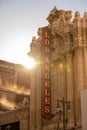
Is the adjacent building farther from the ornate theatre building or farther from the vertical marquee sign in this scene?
the vertical marquee sign

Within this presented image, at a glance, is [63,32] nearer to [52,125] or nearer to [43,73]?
[43,73]

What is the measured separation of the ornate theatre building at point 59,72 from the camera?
35.2m

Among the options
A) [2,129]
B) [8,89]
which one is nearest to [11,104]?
[8,89]

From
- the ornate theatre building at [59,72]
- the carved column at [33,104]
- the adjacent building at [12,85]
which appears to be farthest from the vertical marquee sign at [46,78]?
the adjacent building at [12,85]

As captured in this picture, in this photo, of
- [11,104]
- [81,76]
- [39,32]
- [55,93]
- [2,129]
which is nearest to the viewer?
[81,76]

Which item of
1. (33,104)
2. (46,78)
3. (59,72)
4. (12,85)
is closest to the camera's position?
(46,78)

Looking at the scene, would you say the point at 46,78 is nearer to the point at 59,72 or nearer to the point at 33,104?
the point at 59,72

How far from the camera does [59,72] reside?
1510 inches

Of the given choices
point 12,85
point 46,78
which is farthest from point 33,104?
point 12,85

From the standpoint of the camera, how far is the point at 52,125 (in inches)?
1435

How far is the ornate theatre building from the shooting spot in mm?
35156

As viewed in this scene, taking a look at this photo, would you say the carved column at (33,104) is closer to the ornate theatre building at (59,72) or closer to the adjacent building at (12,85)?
the ornate theatre building at (59,72)

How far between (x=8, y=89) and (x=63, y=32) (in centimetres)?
2561

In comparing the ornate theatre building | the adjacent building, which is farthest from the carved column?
the adjacent building
